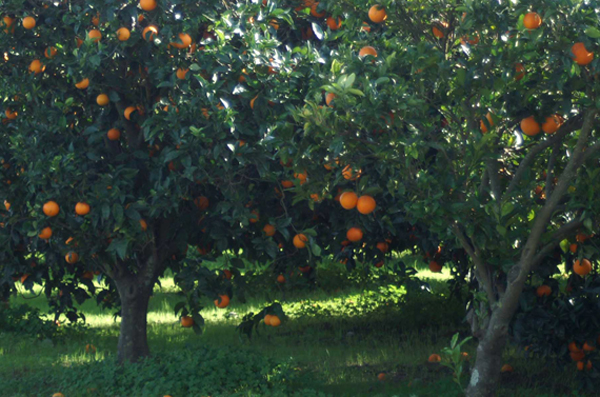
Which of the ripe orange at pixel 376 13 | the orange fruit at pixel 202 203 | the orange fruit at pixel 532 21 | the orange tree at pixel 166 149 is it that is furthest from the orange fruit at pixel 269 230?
the orange fruit at pixel 532 21

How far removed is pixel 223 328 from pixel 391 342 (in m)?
2.50

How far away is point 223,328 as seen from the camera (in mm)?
9641

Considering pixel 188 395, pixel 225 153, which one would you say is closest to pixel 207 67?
pixel 225 153

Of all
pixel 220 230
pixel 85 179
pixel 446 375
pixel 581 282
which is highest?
pixel 85 179

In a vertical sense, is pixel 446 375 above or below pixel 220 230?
below

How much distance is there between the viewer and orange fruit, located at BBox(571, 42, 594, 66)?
358 centimetres

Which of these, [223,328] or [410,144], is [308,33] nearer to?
[410,144]

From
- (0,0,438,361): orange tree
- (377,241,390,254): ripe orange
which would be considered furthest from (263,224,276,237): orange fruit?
(377,241,390,254): ripe orange

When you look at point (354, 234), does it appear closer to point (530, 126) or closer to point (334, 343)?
point (530, 126)

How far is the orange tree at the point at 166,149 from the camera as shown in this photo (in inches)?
190

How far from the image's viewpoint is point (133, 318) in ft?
21.0

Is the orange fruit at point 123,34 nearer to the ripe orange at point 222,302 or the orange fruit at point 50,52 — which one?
the orange fruit at point 50,52

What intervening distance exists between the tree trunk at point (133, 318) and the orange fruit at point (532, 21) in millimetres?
4013

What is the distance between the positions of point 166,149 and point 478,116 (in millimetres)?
2138
